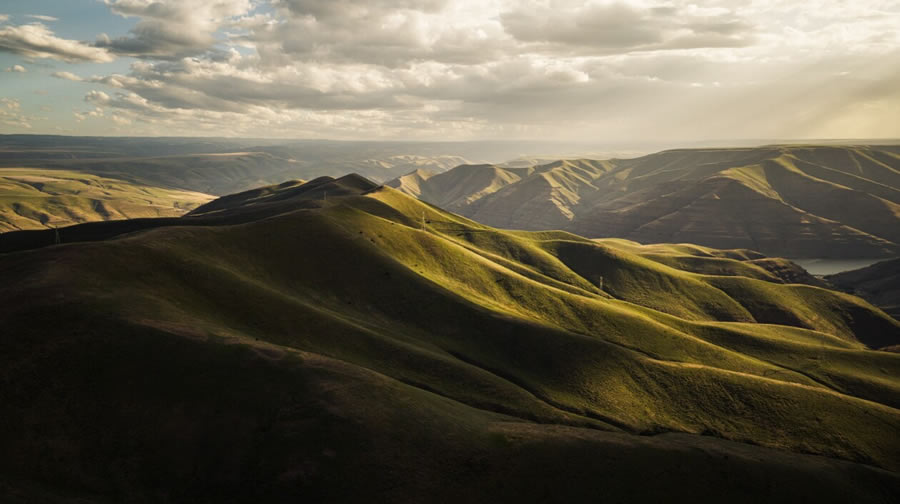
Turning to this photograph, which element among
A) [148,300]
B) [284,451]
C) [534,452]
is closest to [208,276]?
[148,300]

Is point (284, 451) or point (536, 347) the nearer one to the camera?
point (284, 451)

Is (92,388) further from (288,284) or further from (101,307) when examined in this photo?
(288,284)

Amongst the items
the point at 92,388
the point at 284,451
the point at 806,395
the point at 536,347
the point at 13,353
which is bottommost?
the point at 806,395

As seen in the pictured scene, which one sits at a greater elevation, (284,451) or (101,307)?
(101,307)

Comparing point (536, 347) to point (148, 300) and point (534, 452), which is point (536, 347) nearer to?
point (534, 452)

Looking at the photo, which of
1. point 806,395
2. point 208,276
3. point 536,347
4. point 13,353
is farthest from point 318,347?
point 806,395

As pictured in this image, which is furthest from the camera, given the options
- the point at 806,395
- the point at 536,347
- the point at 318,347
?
the point at 536,347

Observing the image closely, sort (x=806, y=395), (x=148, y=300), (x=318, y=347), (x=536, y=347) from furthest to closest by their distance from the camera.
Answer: (x=536, y=347) < (x=806, y=395) < (x=318, y=347) < (x=148, y=300)
